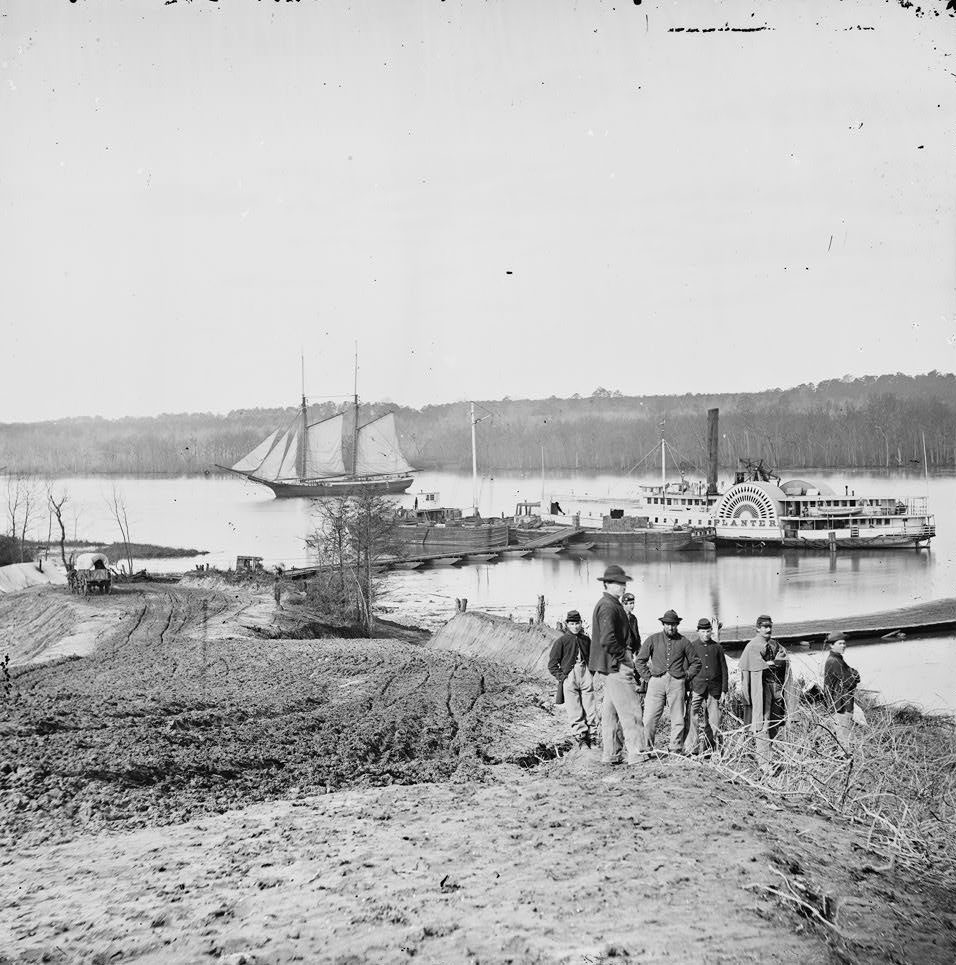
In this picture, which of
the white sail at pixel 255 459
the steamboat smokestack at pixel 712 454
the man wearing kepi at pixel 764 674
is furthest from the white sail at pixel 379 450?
the man wearing kepi at pixel 764 674

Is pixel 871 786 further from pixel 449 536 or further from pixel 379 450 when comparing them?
pixel 379 450

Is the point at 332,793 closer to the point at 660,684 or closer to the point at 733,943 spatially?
the point at 660,684

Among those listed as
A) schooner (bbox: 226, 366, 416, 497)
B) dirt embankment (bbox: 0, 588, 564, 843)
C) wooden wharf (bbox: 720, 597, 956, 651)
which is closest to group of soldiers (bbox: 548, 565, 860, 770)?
dirt embankment (bbox: 0, 588, 564, 843)

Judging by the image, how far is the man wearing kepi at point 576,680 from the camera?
30.3 feet

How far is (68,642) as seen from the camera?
68.7 feet

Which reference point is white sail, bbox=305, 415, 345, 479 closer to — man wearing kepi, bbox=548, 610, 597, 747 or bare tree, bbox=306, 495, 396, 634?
bare tree, bbox=306, 495, 396, 634

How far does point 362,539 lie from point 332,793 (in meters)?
25.4

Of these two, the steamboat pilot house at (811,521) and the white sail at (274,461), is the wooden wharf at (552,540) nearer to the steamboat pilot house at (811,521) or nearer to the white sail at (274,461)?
the steamboat pilot house at (811,521)

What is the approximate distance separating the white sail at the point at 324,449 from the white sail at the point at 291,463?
240 centimetres

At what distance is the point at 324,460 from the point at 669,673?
104023 mm

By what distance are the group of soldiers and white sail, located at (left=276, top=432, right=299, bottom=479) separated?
105m

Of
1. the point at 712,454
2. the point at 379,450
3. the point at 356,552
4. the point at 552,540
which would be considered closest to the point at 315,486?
the point at 379,450

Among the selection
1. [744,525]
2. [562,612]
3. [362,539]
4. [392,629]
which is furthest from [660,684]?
[744,525]

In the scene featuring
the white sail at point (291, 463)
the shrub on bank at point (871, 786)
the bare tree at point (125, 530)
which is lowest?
the bare tree at point (125, 530)
